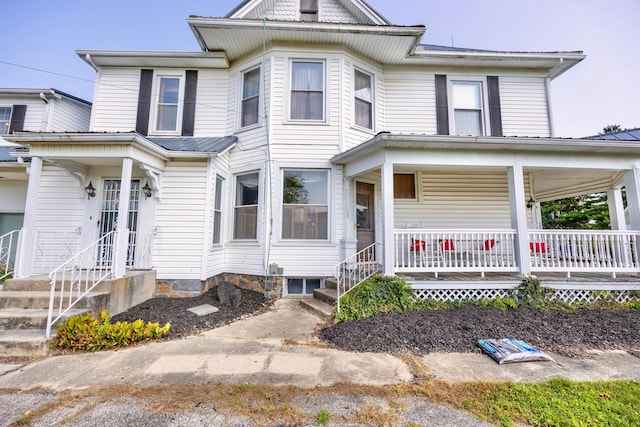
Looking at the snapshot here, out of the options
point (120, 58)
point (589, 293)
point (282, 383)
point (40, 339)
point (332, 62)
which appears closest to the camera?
point (282, 383)

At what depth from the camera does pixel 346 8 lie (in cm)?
745

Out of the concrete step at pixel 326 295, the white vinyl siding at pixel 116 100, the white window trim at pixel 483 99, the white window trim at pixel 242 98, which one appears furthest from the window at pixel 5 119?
the white window trim at pixel 483 99

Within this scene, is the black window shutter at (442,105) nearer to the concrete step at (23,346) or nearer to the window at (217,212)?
the window at (217,212)

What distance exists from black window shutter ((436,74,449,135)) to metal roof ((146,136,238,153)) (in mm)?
5630

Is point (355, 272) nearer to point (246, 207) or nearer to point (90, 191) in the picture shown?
point (246, 207)

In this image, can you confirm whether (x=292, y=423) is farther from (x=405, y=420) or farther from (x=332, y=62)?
(x=332, y=62)

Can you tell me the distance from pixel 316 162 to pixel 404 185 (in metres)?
2.67

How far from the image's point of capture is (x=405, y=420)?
2.23 metres

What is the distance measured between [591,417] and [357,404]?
191cm

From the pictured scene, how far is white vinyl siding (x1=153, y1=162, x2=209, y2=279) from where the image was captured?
20.1 feet

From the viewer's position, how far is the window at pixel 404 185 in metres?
7.55

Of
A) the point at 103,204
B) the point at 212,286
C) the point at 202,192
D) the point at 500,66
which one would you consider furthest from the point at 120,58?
the point at 500,66

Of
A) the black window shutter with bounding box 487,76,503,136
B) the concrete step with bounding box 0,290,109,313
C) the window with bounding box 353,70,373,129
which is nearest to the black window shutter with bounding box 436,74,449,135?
the black window shutter with bounding box 487,76,503,136

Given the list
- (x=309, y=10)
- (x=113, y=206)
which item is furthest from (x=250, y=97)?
(x=113, y=206)
